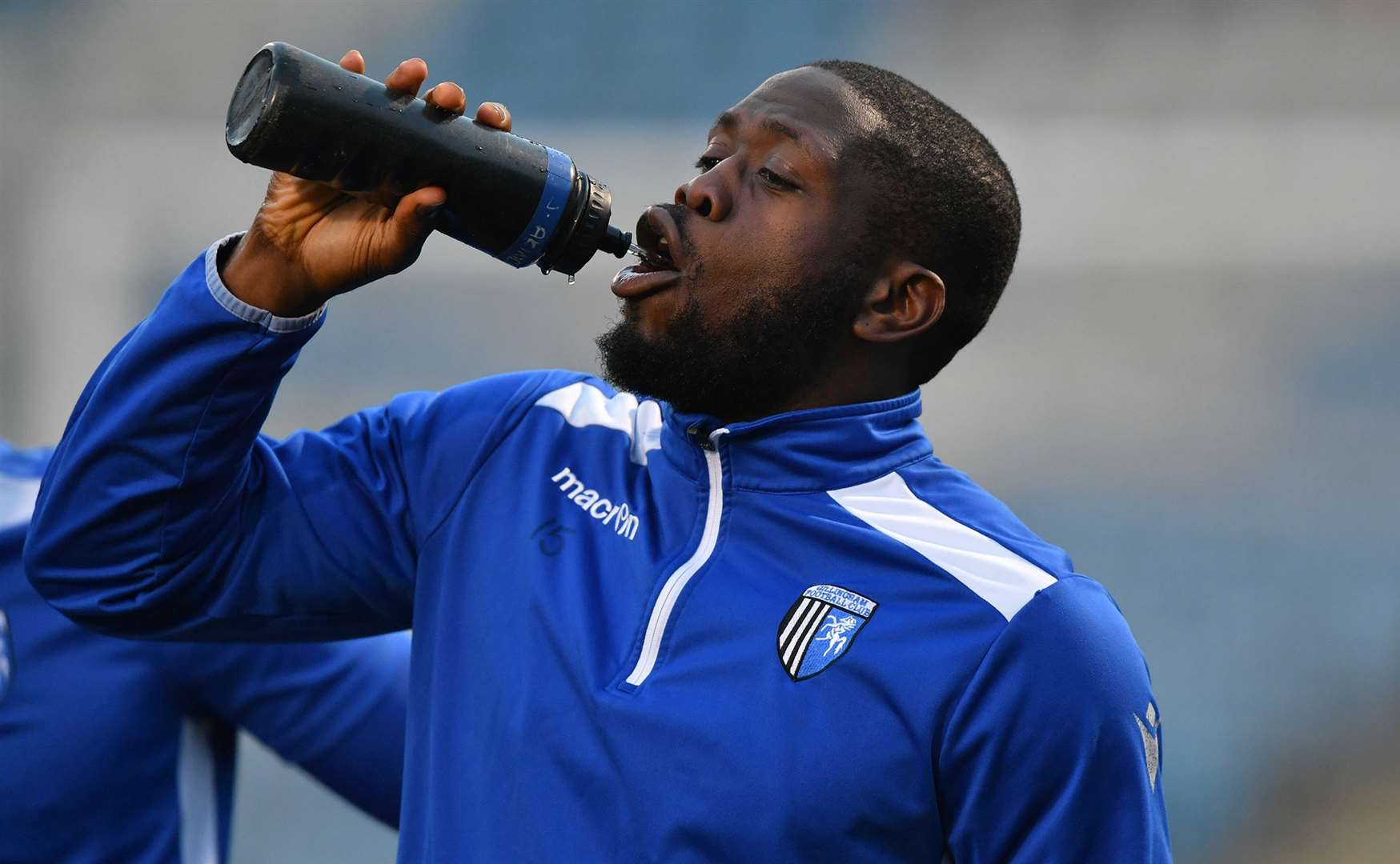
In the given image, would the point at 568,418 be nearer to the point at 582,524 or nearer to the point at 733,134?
the point at 582,524

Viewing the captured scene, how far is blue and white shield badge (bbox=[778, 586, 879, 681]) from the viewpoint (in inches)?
51.4

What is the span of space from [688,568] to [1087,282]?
345 centimetres

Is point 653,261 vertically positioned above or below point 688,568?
above

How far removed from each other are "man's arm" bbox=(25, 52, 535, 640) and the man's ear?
416 millimetres

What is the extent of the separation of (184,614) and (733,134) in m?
0.73

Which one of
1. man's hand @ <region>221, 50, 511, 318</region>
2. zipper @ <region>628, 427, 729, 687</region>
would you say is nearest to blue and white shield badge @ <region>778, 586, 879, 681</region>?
zipper @ <region>628, 427, 729, 687</region>

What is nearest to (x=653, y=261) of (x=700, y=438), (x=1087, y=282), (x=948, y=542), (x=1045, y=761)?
(x=700, y=438)

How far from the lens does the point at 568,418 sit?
1572 millimetres

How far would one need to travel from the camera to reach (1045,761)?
1.25 metres

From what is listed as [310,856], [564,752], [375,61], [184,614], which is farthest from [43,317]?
[564,752]

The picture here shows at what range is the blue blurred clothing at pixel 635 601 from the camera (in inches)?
49.3

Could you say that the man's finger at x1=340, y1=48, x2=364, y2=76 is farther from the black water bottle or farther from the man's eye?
the man's eye

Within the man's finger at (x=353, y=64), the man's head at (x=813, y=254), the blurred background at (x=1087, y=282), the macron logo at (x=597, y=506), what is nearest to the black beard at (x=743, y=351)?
the man's head at (x=813, y=254)

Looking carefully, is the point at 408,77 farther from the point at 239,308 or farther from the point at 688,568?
the point at 688,568
